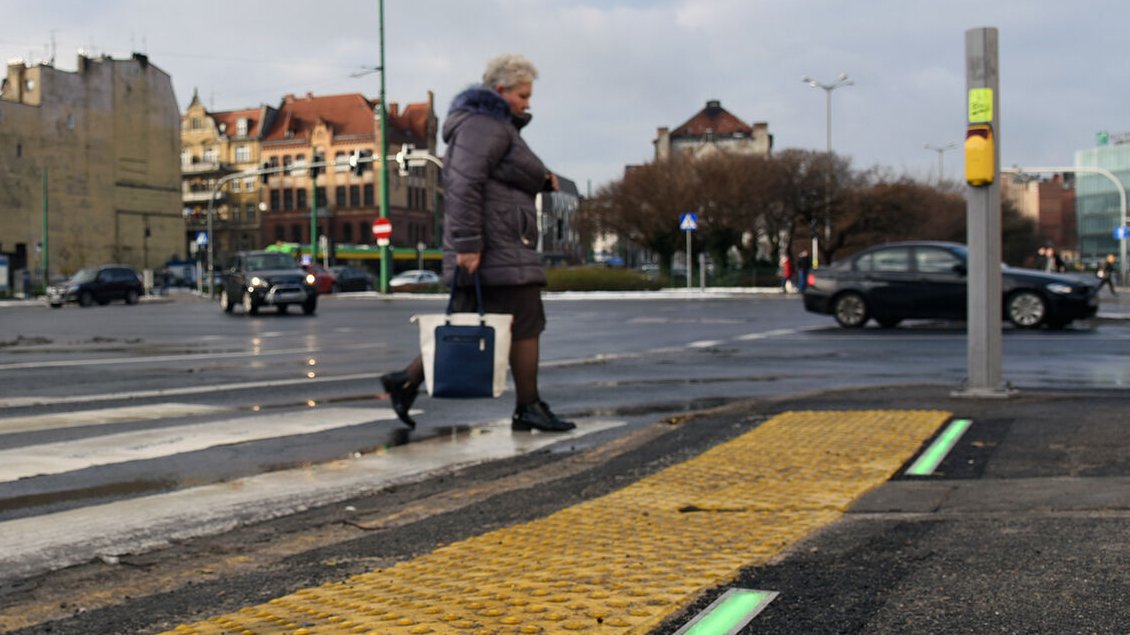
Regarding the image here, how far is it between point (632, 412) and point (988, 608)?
15.7 feet

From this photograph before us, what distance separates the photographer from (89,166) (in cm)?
8544

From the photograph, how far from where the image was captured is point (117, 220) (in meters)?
88.1

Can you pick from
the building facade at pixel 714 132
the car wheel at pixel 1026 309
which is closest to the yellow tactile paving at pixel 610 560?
the car wheel at pixel 1026 309

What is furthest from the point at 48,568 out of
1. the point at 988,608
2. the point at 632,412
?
the point at 632,412

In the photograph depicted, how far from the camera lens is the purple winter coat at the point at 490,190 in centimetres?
638

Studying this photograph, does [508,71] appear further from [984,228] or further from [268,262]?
[268,262]

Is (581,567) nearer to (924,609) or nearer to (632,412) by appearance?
(924,609)

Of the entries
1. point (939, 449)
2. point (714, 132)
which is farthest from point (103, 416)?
point (714, 132)

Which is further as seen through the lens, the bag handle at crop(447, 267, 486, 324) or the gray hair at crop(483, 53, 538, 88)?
the gray hair at crop(483, 53, 538, 88)

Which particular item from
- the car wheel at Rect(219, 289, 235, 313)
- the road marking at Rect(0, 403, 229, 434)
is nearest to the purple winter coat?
the road marking at Rect(0, 403, 229, 434)

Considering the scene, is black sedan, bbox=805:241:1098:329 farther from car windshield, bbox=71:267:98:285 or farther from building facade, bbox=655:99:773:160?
building facade, bbox=655:99:773:160

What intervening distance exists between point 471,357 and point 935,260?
48.6ft

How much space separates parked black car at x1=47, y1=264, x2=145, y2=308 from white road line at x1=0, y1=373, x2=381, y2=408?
36.1m

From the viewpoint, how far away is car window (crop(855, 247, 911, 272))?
20.1 metres
